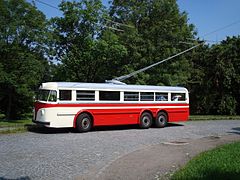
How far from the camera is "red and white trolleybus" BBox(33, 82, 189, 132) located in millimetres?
17531

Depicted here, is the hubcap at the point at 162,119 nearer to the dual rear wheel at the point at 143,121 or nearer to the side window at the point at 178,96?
the dual rear wheel at the point at 143,121

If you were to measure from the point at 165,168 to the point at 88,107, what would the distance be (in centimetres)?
923

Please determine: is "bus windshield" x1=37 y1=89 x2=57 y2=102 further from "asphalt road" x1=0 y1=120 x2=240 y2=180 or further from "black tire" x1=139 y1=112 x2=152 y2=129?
"black tire" x1=139 y1=112 x2=152 y2=129

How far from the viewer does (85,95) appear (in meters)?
18.5

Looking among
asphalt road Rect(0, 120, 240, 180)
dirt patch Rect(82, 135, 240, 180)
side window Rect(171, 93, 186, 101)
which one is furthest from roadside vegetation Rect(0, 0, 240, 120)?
dirt patch Rect(82, 135, 240, 180)

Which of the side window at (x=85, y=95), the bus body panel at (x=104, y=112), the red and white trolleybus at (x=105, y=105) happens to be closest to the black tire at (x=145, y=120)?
the red and white trolleybus at (x=105, y=105)

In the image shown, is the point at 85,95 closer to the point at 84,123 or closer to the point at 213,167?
the point at 84,123

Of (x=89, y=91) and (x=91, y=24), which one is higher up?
(x=91, y=24)

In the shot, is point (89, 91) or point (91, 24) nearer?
point (89, 91)

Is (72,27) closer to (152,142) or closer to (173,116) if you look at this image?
(173,116)

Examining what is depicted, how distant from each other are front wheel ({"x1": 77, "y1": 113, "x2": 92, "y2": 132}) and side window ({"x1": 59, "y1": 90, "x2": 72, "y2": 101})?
1.08 meters

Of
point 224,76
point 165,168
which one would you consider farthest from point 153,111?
point 224,76

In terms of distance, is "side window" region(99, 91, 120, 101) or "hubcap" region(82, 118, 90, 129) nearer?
"hubcap" region(82, 118, 90, 129)

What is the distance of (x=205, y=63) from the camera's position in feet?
141
